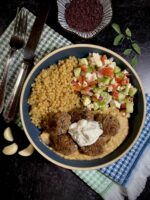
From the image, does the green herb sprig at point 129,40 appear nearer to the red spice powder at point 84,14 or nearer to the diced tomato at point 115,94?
the red spice powder at point 84,14

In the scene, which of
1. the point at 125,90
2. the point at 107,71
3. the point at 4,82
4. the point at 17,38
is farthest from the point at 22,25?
the point at 125,90

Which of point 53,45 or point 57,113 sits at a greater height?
point 53,45

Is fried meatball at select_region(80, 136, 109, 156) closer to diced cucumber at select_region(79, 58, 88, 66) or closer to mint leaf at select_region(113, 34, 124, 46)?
diced cucumber at select_region(79, 58, 88, 66)

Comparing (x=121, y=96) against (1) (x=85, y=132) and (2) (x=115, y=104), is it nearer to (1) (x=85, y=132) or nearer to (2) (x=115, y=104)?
(2) (x=115, y=104)

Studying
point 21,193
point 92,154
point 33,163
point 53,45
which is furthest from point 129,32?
point 21,193

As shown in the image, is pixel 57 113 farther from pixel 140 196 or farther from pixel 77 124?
pixel 140 196

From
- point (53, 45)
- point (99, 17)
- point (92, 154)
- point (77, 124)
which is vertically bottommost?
point (92, 154)
